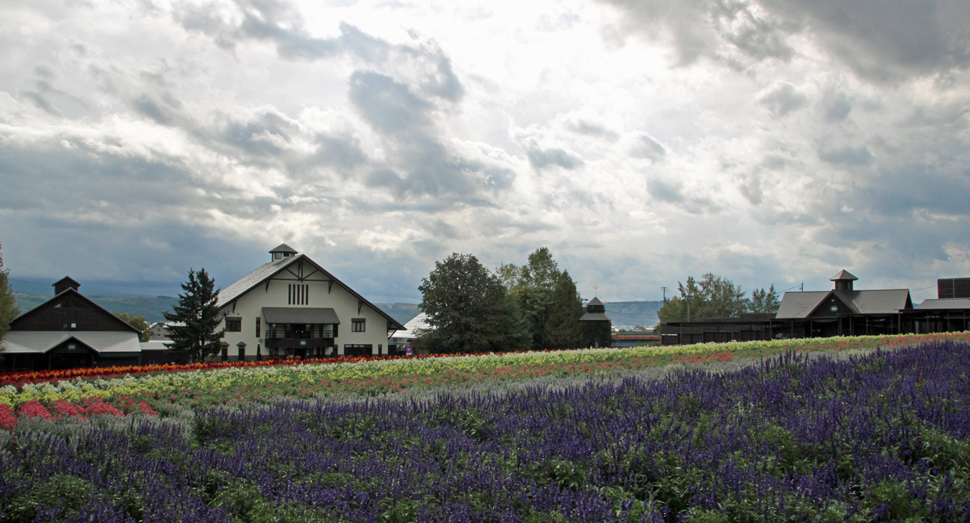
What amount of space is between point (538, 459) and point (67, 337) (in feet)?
156

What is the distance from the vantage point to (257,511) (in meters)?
3.89

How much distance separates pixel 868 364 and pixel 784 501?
6939mm

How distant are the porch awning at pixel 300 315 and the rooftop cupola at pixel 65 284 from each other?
15690mm

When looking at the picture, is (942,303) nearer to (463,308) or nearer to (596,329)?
(596,329)

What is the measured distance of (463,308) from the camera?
4128 cm

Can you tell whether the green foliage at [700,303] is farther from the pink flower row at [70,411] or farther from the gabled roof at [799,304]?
the pink flower row at [70,411]

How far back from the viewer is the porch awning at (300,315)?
46.5 metres

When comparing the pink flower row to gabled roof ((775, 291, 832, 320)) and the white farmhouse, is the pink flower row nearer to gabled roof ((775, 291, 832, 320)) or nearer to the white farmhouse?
the white farmhouse

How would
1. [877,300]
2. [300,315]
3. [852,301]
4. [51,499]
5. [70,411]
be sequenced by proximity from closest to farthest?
[51,499], [70,411], [300,315], [877,300], [852,301]

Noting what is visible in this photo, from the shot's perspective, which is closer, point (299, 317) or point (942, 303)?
point (942, 303)

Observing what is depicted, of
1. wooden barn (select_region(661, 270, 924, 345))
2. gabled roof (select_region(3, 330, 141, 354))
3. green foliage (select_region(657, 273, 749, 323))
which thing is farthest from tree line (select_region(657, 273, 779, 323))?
gabled roof (select_region(3, 330, 141, 354))

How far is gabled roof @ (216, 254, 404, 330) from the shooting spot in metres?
46.5

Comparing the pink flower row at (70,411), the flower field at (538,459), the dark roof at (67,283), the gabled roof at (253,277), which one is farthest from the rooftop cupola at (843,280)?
the dark roof at (67,283)

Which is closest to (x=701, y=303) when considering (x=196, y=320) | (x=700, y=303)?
(x=700, y=303)
